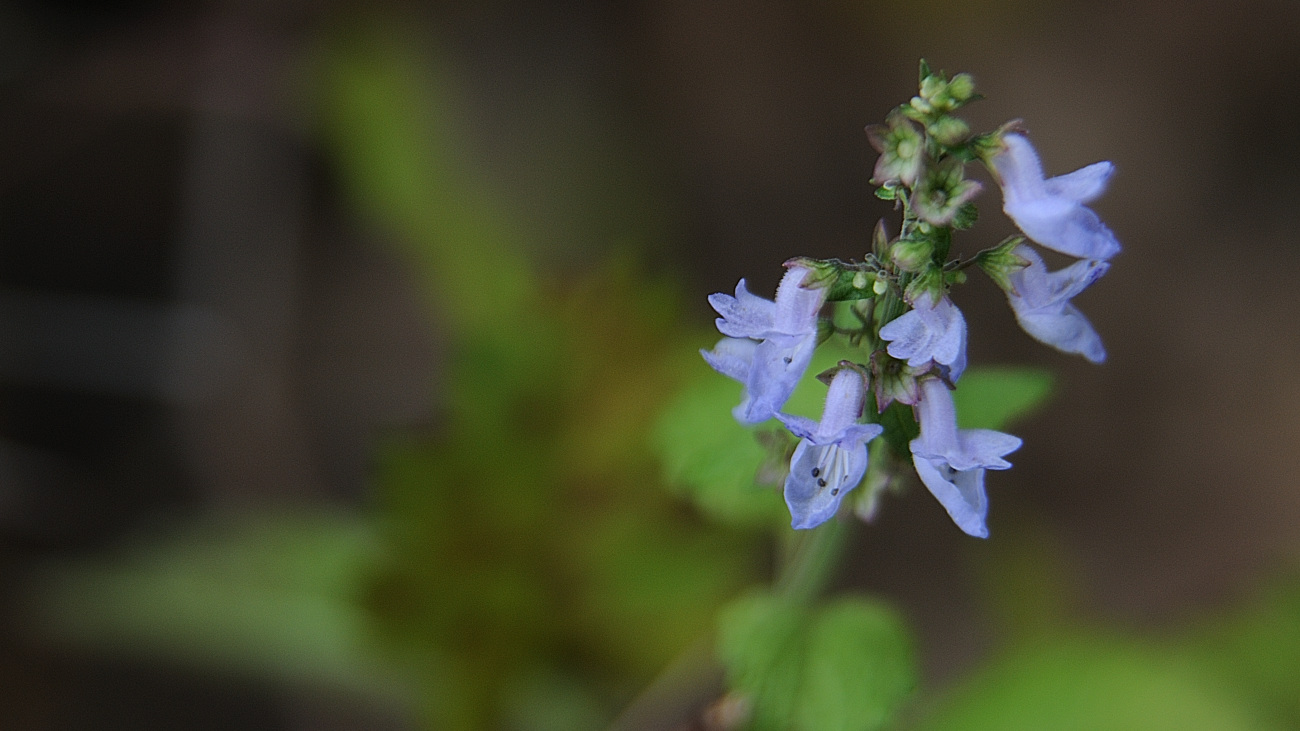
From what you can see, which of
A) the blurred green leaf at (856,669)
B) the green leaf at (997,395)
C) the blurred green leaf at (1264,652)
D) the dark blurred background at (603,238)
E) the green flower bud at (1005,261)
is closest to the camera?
the green flower bud at (1005,261)

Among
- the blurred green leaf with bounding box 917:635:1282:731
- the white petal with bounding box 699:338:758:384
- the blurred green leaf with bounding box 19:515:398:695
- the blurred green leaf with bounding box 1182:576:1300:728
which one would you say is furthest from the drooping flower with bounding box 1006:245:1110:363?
the blurred green leaf with bounding box 19:515:398:695

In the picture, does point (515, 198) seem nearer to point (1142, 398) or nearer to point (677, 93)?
point (677, 93)

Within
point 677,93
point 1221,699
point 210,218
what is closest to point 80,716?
point 210,218

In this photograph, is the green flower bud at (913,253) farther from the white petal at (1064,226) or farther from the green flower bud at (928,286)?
the white petal at (1064,226)

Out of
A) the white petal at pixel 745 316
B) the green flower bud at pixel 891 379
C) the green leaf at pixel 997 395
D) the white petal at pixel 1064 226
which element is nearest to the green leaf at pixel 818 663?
the green leaf at pixel 997 395

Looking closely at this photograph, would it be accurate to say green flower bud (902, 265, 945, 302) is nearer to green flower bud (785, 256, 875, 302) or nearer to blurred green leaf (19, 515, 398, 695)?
green flower bud (785, 256, 875, 302)

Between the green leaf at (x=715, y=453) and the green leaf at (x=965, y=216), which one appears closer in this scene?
the green leaf at (x=965, y=216)
